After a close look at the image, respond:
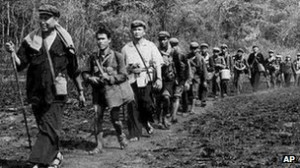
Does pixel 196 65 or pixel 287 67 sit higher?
pixel 196 65

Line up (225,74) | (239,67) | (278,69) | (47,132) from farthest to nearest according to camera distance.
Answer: (278,69)
(239,67)
(225,74)
(47,132)

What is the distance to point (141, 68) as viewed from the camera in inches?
324

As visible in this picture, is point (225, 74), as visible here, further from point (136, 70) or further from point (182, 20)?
point (136, 70)

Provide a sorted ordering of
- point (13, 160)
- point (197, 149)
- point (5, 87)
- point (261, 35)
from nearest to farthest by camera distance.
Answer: point (13, 160) < point (197, 149) < point (5, 87) < point (261, 35)

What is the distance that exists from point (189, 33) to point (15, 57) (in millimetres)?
18113

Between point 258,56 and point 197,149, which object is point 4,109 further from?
point 258,56

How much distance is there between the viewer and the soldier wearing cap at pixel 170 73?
9852 millimetres

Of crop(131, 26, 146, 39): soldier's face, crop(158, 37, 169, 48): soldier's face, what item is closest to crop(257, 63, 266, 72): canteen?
crop(158, 37, 169, 48): soldier's face

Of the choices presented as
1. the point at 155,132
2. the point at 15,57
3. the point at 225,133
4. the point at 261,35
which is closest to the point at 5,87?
the point at 155,132

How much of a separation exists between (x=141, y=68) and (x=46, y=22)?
2.76 m

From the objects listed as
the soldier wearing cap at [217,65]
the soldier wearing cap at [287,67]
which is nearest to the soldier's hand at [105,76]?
the soldier wearing cap at [217,65]

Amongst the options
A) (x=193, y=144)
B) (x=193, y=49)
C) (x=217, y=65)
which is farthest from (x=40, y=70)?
(x=217, y=65)

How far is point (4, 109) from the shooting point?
1146 cm

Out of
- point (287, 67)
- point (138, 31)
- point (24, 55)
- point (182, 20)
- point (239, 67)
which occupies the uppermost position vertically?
point (182, 20)
